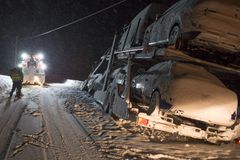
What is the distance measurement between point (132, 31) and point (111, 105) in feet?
13.7

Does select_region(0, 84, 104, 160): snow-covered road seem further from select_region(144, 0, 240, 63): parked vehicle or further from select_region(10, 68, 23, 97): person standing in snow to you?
select_region(144, 0, 240, 63): parked vehicle

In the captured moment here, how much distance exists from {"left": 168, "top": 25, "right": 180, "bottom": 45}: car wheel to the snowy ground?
2.70 m

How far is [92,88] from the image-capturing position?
17.5 metres

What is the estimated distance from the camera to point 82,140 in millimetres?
7855

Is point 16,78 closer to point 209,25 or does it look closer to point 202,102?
point 209,25

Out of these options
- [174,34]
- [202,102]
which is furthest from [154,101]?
[174,34]

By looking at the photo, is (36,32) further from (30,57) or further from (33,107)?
(33,107)

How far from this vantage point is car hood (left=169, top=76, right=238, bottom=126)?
295 inches

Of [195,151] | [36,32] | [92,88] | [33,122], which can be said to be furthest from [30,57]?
[36,32]

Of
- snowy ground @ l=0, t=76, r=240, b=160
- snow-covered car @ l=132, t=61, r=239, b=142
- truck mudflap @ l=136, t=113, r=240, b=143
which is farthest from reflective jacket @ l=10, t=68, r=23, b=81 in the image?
truck mudflap @ l=136, t=113, r=240, b=143

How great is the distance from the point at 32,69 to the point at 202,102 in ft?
50.3

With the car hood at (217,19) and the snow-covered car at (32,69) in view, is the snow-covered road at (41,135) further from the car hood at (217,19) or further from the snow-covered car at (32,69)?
the snow-covered car at (32,69)

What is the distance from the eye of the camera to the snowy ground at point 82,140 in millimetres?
6746

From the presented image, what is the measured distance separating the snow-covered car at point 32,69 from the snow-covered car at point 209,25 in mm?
13206
